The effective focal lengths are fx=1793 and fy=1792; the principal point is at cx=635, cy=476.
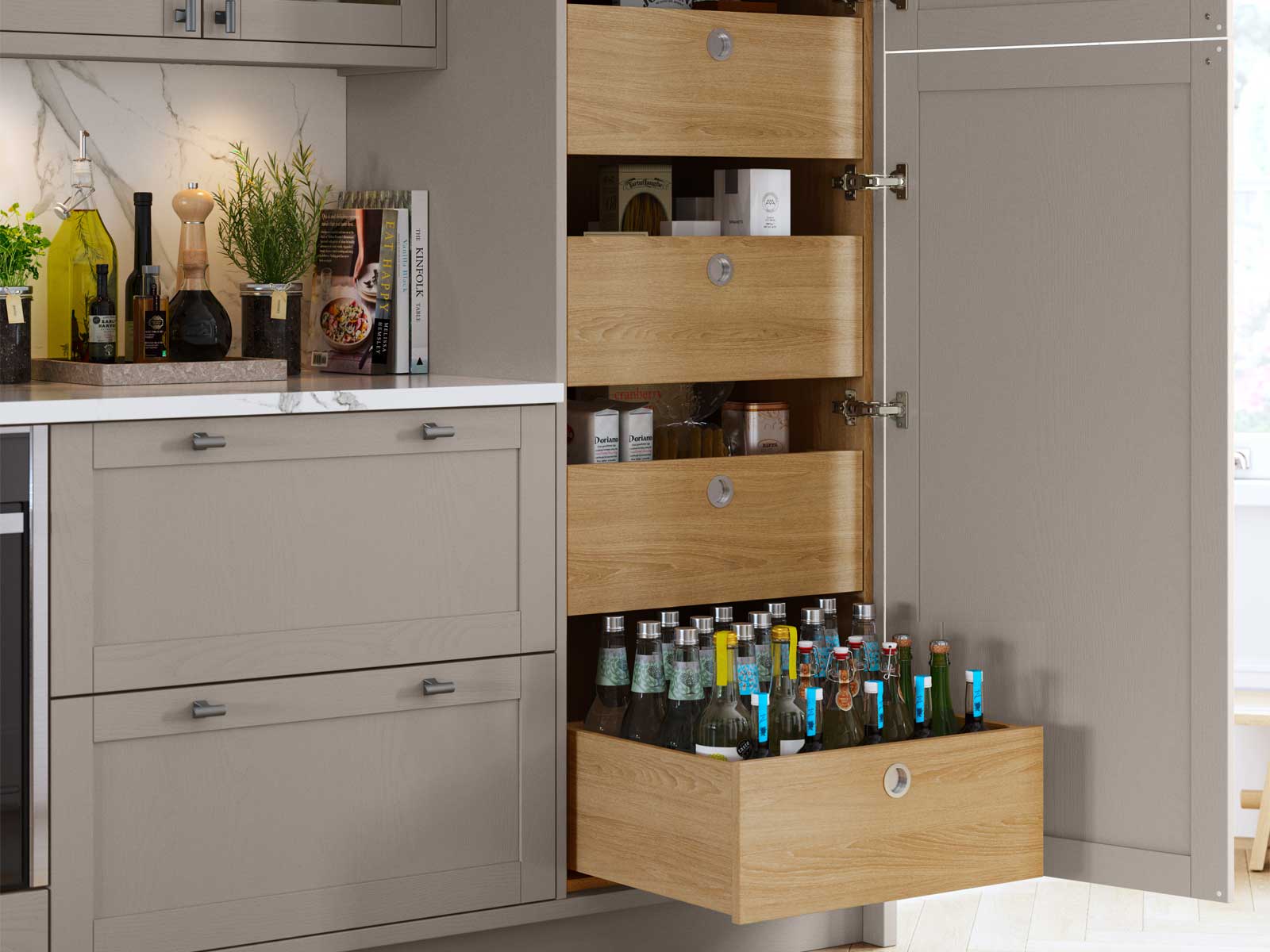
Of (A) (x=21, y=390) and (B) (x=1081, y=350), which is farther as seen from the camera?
(B) (x=1081, y=350)

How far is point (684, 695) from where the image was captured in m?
2.57

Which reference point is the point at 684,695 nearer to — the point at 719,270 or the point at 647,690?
the point at 647,690

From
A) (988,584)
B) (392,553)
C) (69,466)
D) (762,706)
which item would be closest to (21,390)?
(69,466)

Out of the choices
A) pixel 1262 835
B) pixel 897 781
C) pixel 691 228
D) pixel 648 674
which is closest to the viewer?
pixel 897 781

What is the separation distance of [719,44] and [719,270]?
341 mm

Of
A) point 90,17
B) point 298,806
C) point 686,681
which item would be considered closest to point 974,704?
point 686,681

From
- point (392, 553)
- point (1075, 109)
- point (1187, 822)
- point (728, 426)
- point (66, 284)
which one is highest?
point (1075, 109)

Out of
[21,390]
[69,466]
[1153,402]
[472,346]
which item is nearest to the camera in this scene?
[69,466]

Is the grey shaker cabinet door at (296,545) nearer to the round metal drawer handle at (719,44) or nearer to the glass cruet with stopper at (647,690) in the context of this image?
the glass cruet with stopper at (647,690)

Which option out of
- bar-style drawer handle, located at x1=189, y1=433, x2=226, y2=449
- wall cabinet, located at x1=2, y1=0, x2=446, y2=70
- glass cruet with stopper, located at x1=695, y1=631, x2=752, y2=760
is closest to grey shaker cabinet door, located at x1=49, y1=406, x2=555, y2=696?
bar-style drawer handle, located at x1=189, y1=433, x2=226, y2=449

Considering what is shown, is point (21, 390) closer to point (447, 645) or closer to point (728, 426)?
point (447, 645)

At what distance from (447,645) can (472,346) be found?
1.63ft

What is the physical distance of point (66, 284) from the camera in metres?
2.72

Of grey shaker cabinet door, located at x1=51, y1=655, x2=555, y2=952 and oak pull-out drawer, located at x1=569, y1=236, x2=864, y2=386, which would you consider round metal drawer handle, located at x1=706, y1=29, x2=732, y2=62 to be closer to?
oak pull-out drawer, located at x1=569, y1=236, x2=864, y2=386
